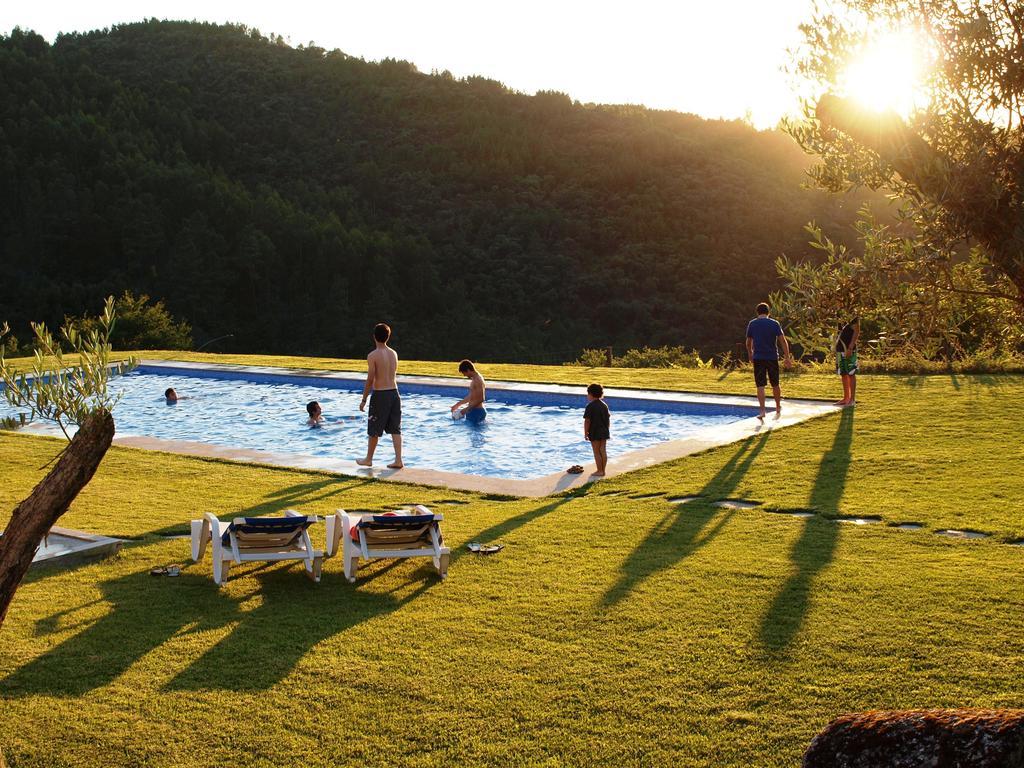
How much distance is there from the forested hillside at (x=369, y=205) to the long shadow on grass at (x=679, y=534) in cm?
4088

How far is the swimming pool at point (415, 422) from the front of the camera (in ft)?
48.8

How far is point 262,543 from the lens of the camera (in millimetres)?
7270

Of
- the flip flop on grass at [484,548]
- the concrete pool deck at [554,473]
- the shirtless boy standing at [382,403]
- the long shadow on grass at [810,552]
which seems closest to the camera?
the long shadow on grass at [810,552]

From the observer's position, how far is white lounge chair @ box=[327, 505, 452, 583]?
23.7 ft

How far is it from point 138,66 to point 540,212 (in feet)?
112

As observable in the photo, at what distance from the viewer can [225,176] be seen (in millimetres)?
61156

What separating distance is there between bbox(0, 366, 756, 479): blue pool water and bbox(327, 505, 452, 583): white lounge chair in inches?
246

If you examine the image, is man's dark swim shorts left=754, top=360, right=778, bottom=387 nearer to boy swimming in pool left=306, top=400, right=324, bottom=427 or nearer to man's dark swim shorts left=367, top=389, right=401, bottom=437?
man's dark swim shorts left=367, top=389, right=401, bottom=437

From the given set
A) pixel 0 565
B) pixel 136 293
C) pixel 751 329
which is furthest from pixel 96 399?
pixel 136 293

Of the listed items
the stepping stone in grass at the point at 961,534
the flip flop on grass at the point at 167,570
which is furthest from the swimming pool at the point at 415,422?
the stepping stone in grass at the point at 961,534

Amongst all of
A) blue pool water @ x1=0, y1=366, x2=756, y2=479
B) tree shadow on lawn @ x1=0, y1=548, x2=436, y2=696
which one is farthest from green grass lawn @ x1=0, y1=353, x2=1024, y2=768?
blue pool water @ x1=0, y1=366, x2=756, y2=479

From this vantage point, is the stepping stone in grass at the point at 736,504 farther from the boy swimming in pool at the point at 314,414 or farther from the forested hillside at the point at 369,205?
the forested hillside at the point at 369,205

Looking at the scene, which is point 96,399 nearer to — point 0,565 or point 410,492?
point 0,565

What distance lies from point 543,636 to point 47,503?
9.96 feet
